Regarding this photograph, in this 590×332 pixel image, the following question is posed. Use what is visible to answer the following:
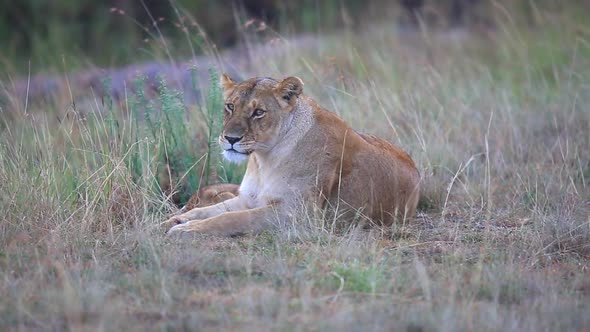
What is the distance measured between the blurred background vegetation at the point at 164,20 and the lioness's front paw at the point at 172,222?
8133mm

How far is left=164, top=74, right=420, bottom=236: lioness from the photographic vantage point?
20.7 feet

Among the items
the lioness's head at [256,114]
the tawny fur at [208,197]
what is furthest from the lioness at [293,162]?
the tawny fur at [208,197]

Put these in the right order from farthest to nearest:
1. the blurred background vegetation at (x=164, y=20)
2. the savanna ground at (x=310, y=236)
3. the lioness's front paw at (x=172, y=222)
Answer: the blurred background vegetation at (x=164, y=20), the lioness's front paw at (x=172, y=222), the savanna ground at (x=310, y=236)

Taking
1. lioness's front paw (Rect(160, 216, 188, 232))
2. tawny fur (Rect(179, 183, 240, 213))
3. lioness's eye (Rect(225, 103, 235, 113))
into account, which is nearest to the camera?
lioness's front paw (Rect(160, 216, 188, 232))

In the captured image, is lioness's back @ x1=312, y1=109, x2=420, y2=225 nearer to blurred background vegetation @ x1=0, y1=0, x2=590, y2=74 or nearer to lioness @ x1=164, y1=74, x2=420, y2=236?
lioness @ x1=164, y1=74, x2=420, y2=236

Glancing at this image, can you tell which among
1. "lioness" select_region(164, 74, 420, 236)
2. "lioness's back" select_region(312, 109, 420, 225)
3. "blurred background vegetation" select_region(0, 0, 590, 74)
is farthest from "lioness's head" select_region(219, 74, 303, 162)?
"blurred background vegetation" select_region(0, 0, 590, 74)

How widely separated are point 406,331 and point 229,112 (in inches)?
108

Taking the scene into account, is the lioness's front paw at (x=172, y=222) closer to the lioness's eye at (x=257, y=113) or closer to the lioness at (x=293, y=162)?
the lioness at (x=293, y=162)

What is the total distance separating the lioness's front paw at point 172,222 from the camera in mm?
6215

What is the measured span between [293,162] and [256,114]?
43 centimetres

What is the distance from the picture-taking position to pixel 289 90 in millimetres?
6480

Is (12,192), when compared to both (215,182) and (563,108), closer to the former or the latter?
(215,182)

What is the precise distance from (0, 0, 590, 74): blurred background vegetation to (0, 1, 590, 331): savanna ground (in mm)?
5472

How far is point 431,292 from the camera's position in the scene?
15.6 feet
